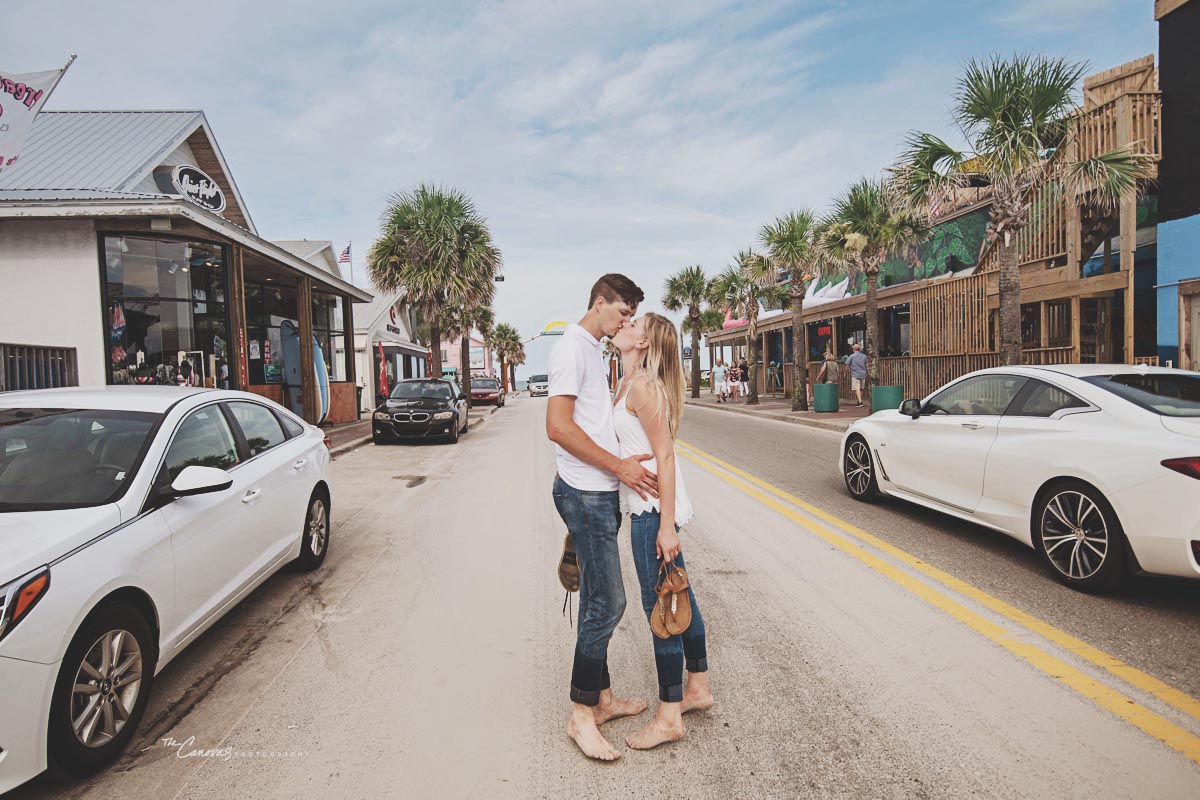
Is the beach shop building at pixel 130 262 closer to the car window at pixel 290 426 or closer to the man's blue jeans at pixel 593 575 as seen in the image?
the car window at pixel 290 426

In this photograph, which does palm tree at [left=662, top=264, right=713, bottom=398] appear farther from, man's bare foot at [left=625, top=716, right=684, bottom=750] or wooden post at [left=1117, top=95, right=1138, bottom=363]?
man's bare foot at [left=625, top=716, right=684, bottom=750]

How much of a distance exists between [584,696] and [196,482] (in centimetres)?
216

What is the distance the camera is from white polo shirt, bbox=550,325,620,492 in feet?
8.70

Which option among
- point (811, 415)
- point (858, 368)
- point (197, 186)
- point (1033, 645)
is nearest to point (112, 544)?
point (1033, 645)

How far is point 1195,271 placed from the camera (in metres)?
12.5

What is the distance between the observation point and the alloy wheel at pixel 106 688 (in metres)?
2.69

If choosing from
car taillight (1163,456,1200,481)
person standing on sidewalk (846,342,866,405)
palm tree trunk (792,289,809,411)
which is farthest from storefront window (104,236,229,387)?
person standing on sidewalk (846,342,866,405)

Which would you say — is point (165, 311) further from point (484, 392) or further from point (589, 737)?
point (484, 392)

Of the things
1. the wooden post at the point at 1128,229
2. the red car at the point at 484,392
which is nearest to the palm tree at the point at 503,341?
the red car at the point at 484,392

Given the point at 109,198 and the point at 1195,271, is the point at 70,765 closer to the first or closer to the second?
the point at 109,198

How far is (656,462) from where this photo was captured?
9.00ft

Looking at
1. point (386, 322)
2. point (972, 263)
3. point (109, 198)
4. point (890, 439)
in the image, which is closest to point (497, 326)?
point (386, 322)

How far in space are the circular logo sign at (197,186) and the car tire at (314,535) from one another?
12.4 meters

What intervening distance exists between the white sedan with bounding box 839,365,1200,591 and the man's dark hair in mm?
3477
